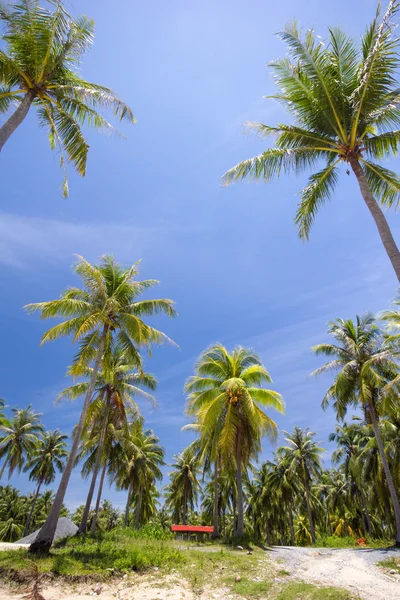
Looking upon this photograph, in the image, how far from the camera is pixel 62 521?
24.0 meters

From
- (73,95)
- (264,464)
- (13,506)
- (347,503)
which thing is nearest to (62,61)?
(73,95)

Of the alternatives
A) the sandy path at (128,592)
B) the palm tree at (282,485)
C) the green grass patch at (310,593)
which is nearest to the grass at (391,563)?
the green grass patch at (310,593)

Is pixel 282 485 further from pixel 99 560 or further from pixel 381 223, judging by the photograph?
pixel 381 223

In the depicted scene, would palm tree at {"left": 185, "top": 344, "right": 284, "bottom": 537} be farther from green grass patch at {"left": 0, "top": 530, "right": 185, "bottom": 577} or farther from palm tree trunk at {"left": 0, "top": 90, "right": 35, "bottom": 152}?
palm tree trunk at {"left": 0, "top": 90, "right": 35, "bottom": 152}

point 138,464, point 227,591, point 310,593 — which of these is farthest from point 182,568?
point 138,464

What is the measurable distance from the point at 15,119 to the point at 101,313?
8.05 m

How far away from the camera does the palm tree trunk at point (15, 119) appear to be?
8523 millimetres

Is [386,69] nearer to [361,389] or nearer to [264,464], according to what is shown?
[361,389]

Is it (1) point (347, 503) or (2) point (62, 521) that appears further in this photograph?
(1) point (347, 503)

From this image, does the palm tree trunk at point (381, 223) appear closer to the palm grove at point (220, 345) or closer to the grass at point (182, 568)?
the palm grove at point (220, 345)

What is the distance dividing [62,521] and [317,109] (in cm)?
2715

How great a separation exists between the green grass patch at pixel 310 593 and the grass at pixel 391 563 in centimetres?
416

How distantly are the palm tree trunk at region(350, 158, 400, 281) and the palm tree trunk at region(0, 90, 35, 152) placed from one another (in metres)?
8.38

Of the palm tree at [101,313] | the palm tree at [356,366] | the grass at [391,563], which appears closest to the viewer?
the grass at [391,563]
